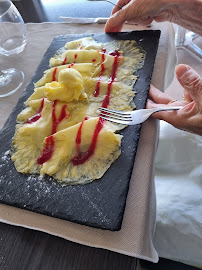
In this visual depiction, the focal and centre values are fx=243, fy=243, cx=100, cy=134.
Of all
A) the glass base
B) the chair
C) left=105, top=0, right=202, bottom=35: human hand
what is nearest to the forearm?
left=105, top=0, right=202, bottom=35: human hand

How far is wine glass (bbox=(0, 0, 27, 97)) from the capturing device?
0.98 m

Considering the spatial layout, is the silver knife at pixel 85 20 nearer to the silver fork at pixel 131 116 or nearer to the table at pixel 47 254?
the silver fork at pixel 131 116

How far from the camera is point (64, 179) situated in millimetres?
657

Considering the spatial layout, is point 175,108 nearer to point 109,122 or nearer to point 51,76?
point 109,122

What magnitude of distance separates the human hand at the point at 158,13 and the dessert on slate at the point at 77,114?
122 millimetres

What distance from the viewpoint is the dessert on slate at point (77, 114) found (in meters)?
0.68

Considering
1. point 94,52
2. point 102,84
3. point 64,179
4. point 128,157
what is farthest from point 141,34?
point 64,179

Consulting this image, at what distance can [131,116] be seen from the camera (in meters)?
0.74

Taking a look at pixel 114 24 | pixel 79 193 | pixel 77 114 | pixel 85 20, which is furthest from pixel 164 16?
pixel 79 193

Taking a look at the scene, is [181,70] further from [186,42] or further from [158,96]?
[186,42]

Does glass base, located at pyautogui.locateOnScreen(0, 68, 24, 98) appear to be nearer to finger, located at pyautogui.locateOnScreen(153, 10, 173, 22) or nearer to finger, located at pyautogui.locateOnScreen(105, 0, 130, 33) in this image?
finger, located at pyautogui.locateOnScreen(105, 0, 130, 33)

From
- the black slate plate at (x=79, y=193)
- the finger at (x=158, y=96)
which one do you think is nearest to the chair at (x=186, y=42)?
the finger at (x=158, y=96)

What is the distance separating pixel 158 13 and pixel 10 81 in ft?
2.31

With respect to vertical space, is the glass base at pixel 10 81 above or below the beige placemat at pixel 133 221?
above
